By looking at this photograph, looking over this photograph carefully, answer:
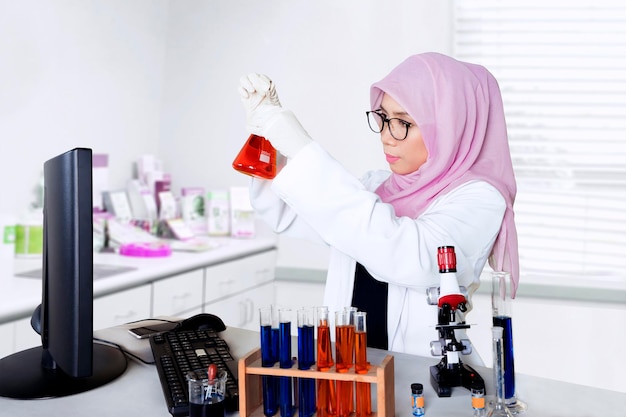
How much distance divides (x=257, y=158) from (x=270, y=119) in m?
0.30

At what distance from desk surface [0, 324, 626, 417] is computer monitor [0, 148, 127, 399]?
3 cm

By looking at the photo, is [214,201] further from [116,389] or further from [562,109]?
[116,389]

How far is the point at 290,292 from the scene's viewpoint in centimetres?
333

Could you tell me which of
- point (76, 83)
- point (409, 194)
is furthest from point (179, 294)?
point (409, 194)

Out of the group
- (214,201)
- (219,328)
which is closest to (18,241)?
(214,201)

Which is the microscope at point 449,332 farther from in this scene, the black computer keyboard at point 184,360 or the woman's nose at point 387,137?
the woman's nose at point 387,137

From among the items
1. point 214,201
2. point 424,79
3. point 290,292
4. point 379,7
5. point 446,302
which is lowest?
point 290,292

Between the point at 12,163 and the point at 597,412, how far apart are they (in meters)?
2.25

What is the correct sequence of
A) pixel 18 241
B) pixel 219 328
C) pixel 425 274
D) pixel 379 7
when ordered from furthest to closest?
pixel 379 7 < pixel 18 241 < pixel 219 328 < pixel 425 274

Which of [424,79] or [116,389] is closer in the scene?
[116,389]

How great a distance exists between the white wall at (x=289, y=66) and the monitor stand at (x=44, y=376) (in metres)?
2.07

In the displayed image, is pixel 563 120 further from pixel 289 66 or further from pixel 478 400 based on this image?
pixel 478 400

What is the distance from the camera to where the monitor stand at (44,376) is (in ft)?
3.64

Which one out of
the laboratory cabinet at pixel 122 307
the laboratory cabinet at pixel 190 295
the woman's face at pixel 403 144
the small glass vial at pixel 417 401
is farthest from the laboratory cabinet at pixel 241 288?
the small glass vial at pixel 417 401
